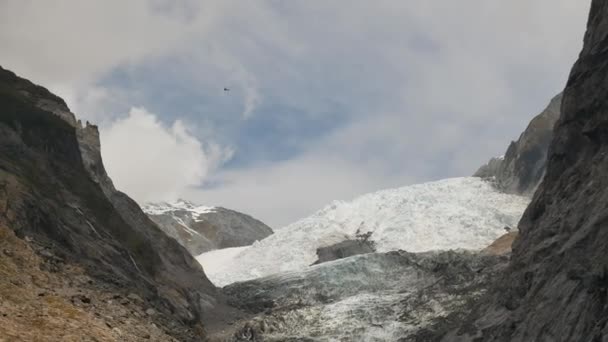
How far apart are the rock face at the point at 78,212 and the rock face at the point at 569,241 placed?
16427 millimetres

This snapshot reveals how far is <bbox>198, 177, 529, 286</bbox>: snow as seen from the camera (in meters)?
108

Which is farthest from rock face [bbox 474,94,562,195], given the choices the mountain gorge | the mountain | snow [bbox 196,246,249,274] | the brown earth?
the brown earth

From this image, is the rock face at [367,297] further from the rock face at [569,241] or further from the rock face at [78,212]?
the rock face at [569,241]

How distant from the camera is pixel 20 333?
2372cm

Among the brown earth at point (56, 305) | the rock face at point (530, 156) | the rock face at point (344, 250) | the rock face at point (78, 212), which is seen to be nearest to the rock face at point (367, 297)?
the rock face at point (78, 212)

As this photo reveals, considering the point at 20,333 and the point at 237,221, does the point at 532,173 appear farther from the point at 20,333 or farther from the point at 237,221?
the point at 20,333

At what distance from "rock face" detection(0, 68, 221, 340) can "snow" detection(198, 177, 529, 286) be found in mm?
36437

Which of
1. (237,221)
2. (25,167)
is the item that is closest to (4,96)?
(25,167)

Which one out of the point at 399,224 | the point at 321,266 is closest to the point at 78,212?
the point at 321,266

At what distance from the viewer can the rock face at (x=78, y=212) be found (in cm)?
3741

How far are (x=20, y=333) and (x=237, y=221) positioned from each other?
16925cm

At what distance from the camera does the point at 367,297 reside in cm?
7138

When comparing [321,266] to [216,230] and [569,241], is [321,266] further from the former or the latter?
[216,230]

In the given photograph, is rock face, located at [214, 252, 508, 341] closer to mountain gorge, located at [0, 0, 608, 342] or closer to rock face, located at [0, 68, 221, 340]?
mountain gorge, located at [0, 0, 608, 342]
